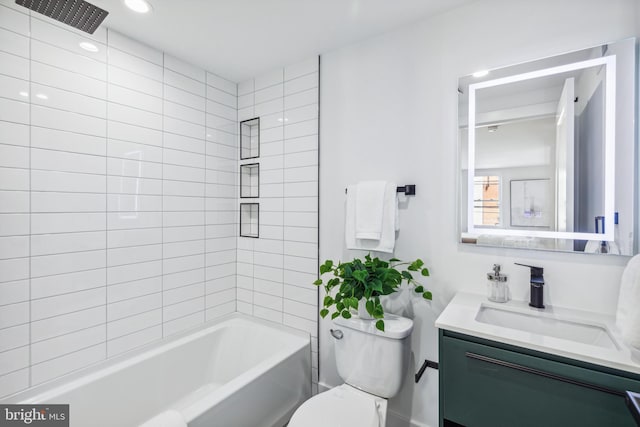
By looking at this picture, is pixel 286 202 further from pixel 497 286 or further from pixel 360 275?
pixel 497 286

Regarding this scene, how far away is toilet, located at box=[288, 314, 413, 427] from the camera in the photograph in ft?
4.66

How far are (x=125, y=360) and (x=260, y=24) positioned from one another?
2161mm

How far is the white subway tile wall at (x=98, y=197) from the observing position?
1483mm

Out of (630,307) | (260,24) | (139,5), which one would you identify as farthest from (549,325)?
(139,5)

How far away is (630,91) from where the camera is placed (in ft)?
4.02

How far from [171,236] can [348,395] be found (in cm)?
153

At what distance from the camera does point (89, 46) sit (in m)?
1.71

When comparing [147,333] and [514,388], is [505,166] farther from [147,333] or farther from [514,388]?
[147,333]

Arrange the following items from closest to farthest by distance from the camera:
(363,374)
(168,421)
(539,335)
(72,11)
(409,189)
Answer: (539,335), (168,421), (72,11), (363,374), (409,189)

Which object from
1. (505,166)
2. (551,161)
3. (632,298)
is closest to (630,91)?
(551,161)

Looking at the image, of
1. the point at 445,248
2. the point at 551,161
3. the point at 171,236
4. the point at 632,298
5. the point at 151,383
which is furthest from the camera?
the point at 171,236

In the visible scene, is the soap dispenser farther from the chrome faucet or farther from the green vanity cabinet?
the green vanity cabinet

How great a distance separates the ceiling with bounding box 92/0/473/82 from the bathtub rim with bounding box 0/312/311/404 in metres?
1.97

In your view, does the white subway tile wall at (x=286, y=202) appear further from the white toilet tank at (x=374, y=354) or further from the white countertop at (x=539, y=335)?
the white countertop at (x=539, y=335)
